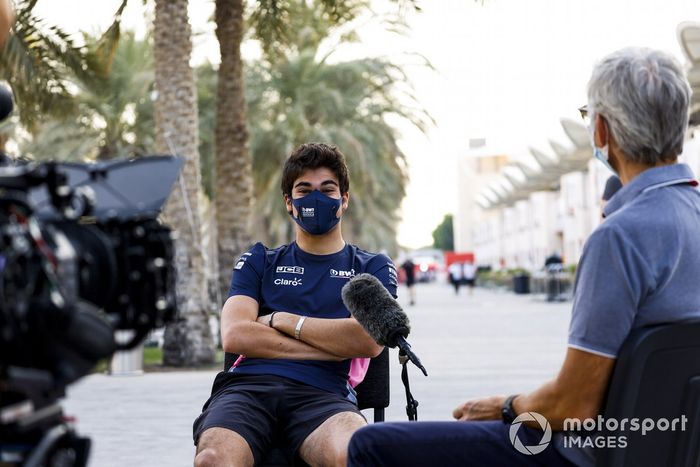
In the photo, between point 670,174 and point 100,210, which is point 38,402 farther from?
point 670,174

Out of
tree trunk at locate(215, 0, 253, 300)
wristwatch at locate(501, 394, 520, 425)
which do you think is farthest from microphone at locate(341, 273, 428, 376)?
tree trunk at locate(215, 0, 253, 300)

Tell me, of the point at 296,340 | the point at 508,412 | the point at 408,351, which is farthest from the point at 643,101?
the point at 296,340

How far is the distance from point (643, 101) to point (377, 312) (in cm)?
154

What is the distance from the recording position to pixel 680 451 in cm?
297

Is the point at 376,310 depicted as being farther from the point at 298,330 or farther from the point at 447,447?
the point at 447,447

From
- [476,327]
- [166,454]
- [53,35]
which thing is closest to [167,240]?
[166,454]

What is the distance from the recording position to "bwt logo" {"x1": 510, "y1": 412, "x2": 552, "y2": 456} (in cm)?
312

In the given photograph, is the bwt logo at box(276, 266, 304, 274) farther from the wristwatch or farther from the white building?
the white building

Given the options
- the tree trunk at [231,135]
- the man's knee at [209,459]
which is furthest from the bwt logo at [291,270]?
the tree trunk at [231,135]

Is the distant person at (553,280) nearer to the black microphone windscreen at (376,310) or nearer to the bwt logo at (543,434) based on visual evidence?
the black microphone windscreen at (376,310)

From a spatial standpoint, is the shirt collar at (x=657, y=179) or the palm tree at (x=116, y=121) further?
the palm tree at (x=116, y=121)

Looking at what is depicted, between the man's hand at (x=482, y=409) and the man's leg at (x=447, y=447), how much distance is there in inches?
1.8

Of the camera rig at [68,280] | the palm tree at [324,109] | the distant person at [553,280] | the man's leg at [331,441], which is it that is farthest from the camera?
the distant person at [553,280]

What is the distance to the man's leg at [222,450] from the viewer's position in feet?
13.6
